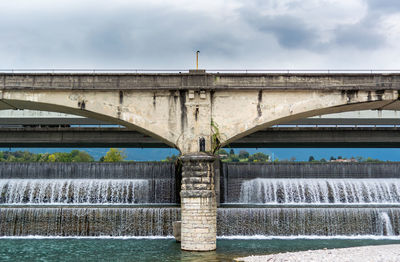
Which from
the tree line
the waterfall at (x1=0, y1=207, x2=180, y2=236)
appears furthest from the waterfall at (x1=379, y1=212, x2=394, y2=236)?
the tree line

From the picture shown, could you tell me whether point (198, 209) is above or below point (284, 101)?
below

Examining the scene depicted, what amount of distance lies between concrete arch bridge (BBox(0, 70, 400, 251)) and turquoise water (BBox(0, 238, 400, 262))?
4.86 m

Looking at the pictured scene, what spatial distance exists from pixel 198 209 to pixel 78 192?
588 inches

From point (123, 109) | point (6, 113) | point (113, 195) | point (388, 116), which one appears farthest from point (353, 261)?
point (6, 113)

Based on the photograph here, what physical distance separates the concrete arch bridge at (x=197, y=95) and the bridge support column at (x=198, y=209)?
1.98m

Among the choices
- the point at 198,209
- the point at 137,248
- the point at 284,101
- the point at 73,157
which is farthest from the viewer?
the point at 73,157

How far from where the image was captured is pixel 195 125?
65.3 ft

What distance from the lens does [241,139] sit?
37.5 metres

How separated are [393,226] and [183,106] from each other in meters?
13.1

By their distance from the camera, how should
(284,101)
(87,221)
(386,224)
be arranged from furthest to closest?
1. (386,224)
2. (87,221)
3. (284,101)

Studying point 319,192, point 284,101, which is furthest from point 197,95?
point 319,192

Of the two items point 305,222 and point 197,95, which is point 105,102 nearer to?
point 197,95

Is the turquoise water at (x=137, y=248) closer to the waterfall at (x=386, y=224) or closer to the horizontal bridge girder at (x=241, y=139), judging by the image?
the waterfall at (x=386, y=224)

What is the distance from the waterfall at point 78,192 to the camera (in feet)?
99.2
